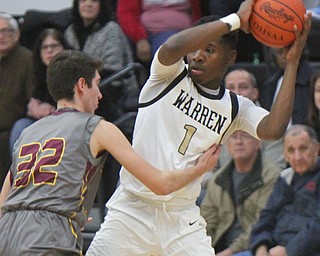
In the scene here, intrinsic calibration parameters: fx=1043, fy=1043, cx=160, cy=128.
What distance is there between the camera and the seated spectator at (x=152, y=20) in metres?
9.19

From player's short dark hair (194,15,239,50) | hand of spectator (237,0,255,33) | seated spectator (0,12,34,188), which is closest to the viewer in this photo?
hand of spectator (237,0,255,33)

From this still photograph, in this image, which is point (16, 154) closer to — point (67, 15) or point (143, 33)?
point (143, 33)

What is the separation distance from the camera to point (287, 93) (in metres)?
5.82

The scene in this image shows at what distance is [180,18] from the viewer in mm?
9211

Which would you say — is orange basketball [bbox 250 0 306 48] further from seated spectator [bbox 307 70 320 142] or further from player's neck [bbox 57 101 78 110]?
seated spectator [bbox 307 70 320 142]

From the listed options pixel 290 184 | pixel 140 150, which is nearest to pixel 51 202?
pixel 140 150

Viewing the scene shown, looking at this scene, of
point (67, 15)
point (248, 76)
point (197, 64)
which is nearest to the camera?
point (197, 64)

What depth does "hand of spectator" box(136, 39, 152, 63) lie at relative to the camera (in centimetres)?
927

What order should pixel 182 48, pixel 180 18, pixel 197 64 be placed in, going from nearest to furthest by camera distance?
pixel 182 48
pixel 197 64
pixel 180 18

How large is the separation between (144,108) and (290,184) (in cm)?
190

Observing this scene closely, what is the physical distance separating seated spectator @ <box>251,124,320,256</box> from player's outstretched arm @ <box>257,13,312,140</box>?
1.50m

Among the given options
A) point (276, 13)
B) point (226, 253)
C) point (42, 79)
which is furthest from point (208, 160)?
point (42, 79)

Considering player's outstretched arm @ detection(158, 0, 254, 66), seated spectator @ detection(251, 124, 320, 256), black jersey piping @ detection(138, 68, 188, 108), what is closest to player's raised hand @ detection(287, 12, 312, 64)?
player's outstretched arm @ detection(158, 0, 254, 66)

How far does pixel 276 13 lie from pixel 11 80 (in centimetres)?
414
